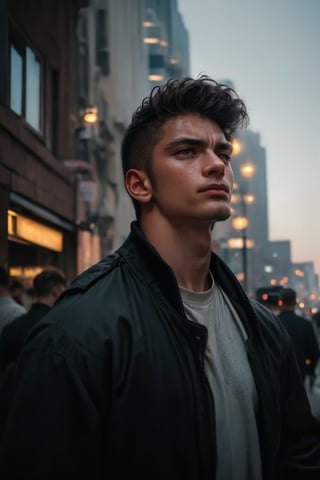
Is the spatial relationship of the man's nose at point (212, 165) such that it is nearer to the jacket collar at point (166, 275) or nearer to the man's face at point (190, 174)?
the man's face at point (190, 174)

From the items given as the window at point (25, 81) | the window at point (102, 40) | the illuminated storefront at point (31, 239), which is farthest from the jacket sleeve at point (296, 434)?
the window at point (102, 40)

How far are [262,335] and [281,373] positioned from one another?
0.19 m

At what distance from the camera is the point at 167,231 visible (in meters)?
2.56

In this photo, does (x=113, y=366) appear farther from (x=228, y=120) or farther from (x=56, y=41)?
(x=56, y=41)

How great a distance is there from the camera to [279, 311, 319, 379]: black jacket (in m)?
8.79

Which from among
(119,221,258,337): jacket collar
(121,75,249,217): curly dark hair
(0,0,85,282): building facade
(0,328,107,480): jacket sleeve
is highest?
(0,0,85,282): building facade

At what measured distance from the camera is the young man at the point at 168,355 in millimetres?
1957

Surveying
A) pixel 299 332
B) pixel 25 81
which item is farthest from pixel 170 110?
pixel 25 81

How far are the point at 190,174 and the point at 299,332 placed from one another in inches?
272

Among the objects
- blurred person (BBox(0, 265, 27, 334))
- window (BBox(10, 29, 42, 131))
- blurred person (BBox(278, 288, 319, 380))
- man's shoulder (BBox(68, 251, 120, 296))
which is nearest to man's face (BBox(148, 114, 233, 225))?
man's shoulder (BBox(68, 251, 120, 296))

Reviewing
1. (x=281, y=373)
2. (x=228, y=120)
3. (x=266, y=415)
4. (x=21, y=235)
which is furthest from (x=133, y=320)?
(x=21, y=235)

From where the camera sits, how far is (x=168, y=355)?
215 centimetres

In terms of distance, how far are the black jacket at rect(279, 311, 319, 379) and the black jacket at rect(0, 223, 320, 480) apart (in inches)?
259

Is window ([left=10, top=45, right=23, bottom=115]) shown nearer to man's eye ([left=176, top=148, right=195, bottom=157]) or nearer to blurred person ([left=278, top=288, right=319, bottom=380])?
blurred person ([left=278, top=288, right=319, bottom=380])
